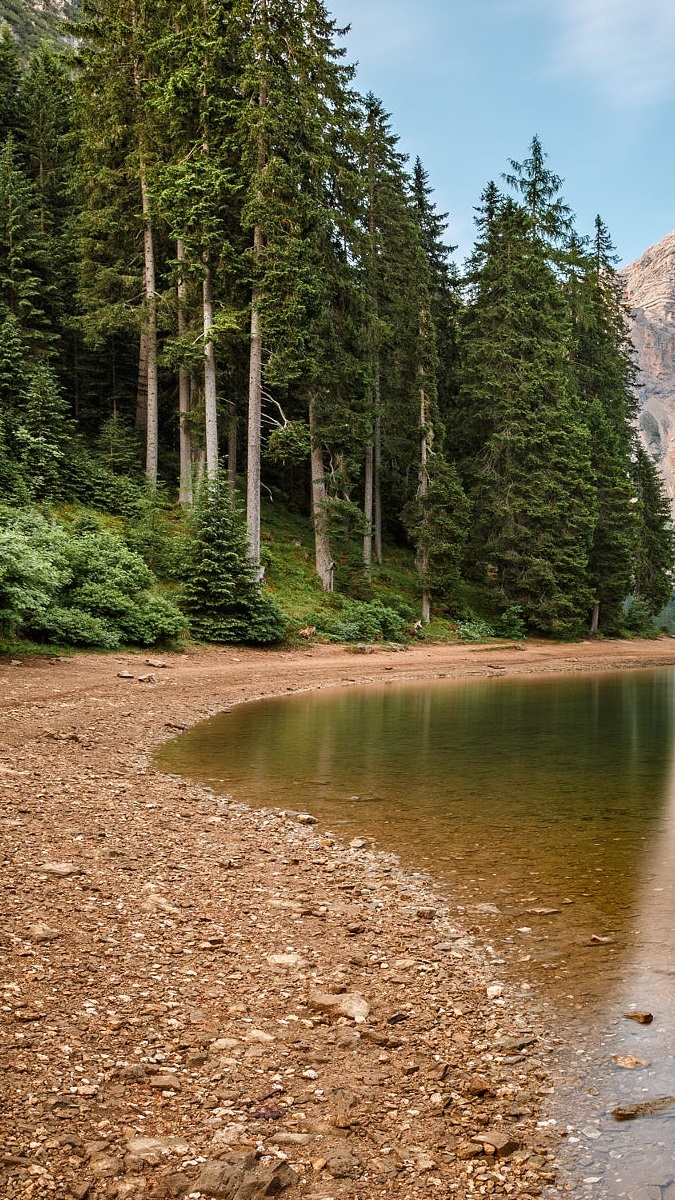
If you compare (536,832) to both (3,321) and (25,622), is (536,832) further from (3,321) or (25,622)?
(3,321)

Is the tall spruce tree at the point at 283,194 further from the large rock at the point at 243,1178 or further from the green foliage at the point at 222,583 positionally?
the large rock at the point at 243,1178

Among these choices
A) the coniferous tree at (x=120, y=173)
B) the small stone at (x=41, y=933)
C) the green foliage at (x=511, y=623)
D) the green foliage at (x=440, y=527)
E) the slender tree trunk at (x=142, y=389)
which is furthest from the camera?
the green foliage at (x=511, y=623)

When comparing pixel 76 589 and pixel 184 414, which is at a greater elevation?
pixel 184 414

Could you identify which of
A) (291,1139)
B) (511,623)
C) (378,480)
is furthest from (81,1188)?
(378,480)

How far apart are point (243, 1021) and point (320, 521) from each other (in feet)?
91.1

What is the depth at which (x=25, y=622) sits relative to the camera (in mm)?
17359

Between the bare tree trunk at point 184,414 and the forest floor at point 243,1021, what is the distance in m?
23.2

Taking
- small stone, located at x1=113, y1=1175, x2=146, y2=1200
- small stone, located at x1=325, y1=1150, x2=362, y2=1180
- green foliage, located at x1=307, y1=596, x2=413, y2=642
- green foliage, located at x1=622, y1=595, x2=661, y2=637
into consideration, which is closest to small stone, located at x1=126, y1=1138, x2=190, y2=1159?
small stone, located at x1=113, y1=1175, x2=146, y2=1200

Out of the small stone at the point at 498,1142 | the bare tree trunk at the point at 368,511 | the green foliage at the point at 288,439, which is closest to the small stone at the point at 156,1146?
the small stone at the point at 498,1142

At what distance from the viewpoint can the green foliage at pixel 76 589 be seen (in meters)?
15.3

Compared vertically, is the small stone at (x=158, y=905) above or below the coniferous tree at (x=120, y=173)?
below

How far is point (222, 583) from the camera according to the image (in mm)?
23344

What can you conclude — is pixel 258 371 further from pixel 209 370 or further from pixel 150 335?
pixel 150 335

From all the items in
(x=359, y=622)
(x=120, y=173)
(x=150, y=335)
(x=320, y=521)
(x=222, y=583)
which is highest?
(x=120, y=173)
